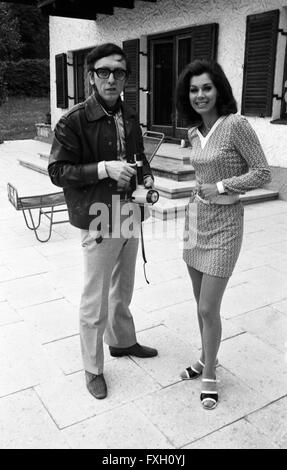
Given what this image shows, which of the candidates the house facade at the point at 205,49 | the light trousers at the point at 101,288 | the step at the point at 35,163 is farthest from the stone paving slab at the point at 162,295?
the step at the point at 35,163

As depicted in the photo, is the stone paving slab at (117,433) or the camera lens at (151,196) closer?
the stone paving slab at (117,433)

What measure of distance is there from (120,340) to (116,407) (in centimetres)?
49

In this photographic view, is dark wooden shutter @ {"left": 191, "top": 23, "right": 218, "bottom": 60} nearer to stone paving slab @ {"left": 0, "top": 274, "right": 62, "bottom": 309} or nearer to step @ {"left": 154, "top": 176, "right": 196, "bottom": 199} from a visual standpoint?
step @ {"left": 154, "top": 176, "right": 196, "bottom": 199}

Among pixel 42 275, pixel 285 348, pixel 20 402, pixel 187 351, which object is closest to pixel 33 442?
pixel 20 402

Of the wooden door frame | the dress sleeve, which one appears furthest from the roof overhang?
the dress sleeve

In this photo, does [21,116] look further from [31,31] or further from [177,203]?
[177,203]

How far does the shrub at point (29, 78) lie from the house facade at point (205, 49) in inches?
497

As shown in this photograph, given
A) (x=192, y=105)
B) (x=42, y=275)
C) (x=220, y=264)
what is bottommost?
(x=42, y=275)

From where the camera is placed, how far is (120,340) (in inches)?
109

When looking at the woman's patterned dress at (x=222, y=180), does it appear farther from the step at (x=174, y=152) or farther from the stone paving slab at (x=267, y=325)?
the step at (x=174, y=152)

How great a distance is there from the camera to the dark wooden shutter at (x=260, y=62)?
618 cm

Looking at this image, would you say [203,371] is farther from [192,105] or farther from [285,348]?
[192,105]

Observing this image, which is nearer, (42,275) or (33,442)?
(33,442)

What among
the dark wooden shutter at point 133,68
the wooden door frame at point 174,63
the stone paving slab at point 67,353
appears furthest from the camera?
the dark wooden shutter at point 133,68
